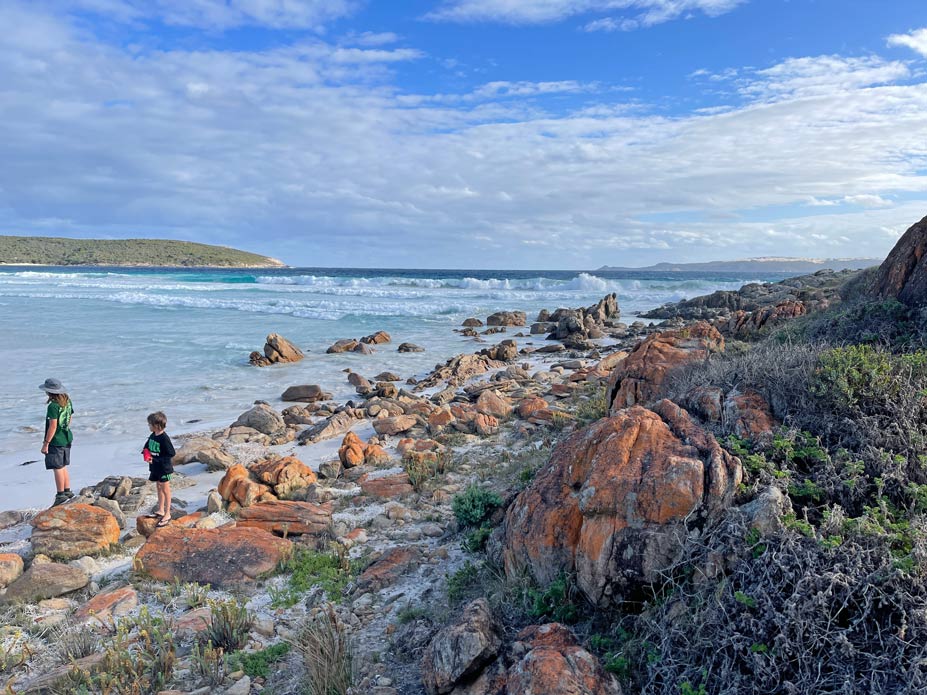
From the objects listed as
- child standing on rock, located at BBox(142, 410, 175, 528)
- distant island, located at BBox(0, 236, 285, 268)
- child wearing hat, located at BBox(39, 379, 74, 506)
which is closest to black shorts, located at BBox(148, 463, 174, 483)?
child standing on rock, located at BBox(142, 410, 175, 528)

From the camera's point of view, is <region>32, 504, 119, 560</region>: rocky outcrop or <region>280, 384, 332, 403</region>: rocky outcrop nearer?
<region>32, 504, 119, 560</region>: rocky outcrop

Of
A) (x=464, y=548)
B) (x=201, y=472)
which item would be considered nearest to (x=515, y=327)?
(x=201, y=472)

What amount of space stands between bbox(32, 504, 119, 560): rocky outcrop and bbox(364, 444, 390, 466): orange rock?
11.5 ft

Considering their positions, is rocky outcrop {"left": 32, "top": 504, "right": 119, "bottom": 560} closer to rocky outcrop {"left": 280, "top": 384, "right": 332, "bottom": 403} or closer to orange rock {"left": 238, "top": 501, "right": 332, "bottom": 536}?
orange rock {"left": 238, "top": 501, "right": 332, "bottom": 536}

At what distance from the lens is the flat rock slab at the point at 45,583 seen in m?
5.24

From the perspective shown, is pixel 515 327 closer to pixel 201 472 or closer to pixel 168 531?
pixel 201 472

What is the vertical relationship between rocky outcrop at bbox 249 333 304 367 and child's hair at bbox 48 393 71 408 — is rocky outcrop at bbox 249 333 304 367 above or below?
below

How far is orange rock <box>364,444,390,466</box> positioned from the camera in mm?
9016

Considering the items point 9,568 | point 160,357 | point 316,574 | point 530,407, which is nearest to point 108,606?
point 9,568

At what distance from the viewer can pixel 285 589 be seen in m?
5.17

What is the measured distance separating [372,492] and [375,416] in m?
4.78

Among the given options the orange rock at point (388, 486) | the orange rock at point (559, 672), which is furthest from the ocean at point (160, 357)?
the orange rock at point (559, 672)

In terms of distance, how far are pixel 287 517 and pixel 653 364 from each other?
5.03m

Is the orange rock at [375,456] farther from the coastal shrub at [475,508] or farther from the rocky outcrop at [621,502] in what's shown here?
the rocky outcrop at [621,502]
